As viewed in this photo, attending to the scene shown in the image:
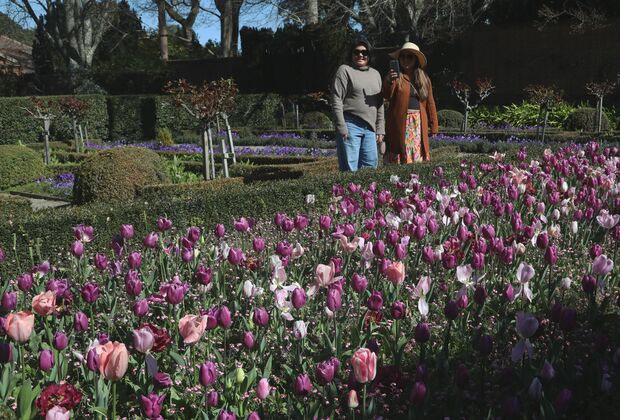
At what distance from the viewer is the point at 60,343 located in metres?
2.62

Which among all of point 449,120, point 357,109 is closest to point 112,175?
point 357,109

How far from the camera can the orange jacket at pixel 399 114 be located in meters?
7.55

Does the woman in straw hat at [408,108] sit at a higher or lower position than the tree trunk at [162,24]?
lower

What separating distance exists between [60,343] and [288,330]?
1125mm

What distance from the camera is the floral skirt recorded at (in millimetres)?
7914

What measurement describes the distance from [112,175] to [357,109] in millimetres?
2879

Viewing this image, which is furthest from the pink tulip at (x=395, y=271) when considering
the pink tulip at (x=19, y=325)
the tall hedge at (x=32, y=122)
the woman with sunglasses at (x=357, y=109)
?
the tall hedge at (x=32, y=122)

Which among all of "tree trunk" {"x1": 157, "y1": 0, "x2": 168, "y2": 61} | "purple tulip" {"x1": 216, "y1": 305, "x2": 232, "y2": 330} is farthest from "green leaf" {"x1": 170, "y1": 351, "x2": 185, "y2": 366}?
"tree trunk" {"x1": 157, "y1": 0, "x2": 168, "y2": 61}

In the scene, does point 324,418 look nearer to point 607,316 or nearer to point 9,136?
point 607,316

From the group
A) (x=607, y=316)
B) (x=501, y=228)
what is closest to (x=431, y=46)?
(x=501, y=228)

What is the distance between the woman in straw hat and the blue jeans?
1.11ft

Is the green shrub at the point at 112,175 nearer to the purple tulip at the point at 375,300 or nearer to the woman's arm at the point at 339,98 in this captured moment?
the woman's arm at the point at 339,98

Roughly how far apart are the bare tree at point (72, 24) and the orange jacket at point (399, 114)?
25.9m

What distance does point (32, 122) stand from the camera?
854 inches
